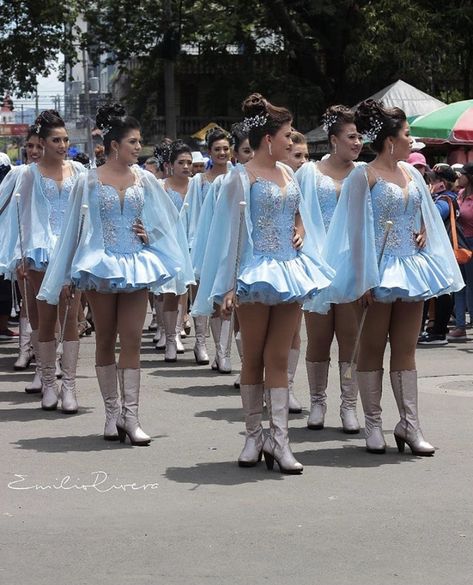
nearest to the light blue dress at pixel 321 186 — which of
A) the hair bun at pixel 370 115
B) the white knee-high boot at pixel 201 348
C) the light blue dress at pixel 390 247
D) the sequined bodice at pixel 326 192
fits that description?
the sequined bodice at pixel 326 192

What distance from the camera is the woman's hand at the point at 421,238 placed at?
26.8 ft

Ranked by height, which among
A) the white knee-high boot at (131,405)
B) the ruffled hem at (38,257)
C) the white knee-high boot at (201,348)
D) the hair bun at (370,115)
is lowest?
the white knee-high boot at (201,348)

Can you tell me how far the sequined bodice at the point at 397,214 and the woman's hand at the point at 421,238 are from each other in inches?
0.8

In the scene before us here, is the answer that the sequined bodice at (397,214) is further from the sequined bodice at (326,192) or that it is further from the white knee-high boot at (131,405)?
the white knee-high boot at (131,405)

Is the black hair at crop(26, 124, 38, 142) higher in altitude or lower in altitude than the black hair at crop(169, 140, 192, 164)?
higher

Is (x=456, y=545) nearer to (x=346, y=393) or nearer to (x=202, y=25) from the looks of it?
(x=346, y=393)

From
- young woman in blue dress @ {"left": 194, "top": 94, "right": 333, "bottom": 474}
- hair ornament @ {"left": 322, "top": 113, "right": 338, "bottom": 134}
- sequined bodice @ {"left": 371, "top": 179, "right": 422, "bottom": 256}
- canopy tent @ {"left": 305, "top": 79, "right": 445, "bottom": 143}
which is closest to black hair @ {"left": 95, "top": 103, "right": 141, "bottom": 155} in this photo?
young woman in blue dress @ {"left": 194, "top": 94, "right": 333, "bottom": 474}

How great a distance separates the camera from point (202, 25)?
40.3 metres

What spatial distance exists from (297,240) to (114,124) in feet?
5.05

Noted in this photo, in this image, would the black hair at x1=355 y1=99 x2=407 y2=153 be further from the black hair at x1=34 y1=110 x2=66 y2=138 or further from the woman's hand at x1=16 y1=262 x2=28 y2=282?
the woman's hand at x1=16 y1=262 x2=28 y2=282

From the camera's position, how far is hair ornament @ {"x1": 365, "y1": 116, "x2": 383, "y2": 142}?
26.5ft

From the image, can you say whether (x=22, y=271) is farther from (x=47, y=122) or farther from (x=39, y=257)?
(x=47, y=122)
